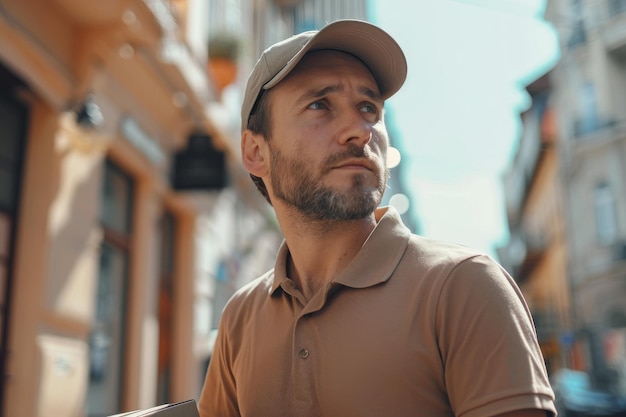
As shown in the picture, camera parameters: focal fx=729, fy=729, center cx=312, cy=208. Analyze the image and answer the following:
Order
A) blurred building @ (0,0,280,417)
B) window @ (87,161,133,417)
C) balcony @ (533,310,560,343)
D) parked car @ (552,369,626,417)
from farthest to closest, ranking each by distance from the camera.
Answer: balcony @ (533,310,560,343) → parked car @ (552,369,626,417) → window @ (87,161,133,417) → blurred building @ (0,0,280,417)

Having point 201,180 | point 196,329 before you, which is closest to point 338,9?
point 201,180

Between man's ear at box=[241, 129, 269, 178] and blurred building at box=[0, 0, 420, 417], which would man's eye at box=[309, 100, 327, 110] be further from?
blurred building at box=[0, 0, 420, 417]

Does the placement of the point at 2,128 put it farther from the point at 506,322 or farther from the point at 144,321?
the point at 506,322

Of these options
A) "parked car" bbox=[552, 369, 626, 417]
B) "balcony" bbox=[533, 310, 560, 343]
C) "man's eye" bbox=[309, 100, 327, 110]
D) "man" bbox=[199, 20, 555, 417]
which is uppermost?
"man's eye" bbox=[309, 100, 327, 110]

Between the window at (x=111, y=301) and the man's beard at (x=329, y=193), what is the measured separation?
5.36m

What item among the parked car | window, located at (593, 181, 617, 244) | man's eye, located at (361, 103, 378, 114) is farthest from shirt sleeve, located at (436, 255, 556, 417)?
window, located at (593, 181, 617, 244)

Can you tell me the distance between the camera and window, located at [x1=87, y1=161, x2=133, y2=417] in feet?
22.0

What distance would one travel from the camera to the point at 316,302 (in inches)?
60.0

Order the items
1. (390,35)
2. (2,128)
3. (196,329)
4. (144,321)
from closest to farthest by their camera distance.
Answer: (390,35) → (2,128) → (144,321) → (196,329)

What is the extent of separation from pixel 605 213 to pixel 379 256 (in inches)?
982

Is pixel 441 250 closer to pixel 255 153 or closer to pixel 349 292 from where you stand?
pixel 349 292

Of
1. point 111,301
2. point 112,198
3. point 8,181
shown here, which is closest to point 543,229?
point 112,198

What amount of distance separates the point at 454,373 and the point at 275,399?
40 cm

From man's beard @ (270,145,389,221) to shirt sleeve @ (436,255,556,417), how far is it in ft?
1.05
